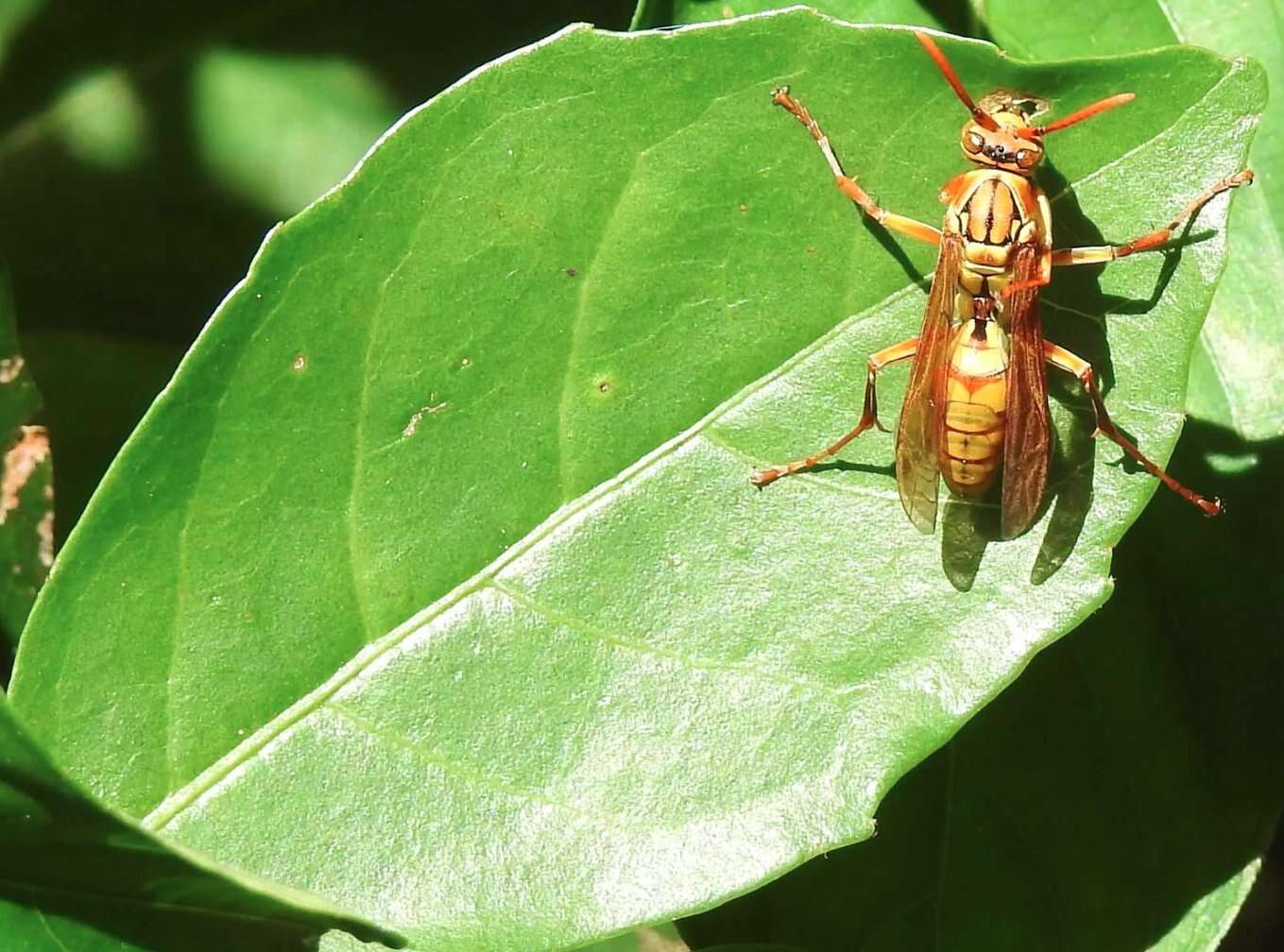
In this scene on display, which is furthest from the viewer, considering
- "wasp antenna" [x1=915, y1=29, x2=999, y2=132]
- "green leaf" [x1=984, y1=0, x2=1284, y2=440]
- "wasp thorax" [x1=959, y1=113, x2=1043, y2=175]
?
"green leaf" [x1=984, y1=0, x2=1284, y2=440]

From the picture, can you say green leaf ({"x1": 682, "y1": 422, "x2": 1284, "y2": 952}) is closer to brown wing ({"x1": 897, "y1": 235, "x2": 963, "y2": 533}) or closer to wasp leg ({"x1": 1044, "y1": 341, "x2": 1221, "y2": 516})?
wasp leg ({"x1": 1044, "y1": 341, "x2": 1221, "y2": 516})

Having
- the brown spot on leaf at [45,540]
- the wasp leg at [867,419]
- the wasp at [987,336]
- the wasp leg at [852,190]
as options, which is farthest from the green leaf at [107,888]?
the wasp leg at [852,190]

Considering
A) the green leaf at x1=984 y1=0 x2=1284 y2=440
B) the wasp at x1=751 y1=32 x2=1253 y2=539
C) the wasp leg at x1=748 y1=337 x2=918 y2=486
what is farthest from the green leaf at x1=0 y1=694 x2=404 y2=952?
the green leaf at x1=984 y1=0 x2=1284 y2=440

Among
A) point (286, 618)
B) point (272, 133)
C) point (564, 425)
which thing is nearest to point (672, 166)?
point (564, 425)

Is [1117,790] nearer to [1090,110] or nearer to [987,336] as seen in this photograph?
[987,336]

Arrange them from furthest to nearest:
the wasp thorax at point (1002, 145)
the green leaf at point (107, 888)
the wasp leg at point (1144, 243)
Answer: the wasp thorax at point (1002, 145) < the wasp leg at point (1144, 243) < the green leaf at point (107, 888)

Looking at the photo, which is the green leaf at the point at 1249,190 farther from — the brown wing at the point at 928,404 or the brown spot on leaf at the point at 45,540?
the brown spot on leaf at the point at 45,540
